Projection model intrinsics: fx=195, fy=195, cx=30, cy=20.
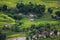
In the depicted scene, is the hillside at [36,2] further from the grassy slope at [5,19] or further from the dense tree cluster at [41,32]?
the dense tree cluster at [41,32]

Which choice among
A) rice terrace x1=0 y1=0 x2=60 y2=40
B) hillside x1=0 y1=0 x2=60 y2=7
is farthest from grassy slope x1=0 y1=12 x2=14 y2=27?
hillside x1=0 y1=0 x2=60 y2=7

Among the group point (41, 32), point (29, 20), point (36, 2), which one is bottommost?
point (41, 32)

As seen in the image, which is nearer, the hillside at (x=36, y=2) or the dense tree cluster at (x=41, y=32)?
the dense tree cluster at (x=41, y=32)

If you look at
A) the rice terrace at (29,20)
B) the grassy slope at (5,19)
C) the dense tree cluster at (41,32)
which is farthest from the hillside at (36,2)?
the dense tree cluster at (41,32)

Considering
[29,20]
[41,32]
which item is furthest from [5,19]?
[41,32]

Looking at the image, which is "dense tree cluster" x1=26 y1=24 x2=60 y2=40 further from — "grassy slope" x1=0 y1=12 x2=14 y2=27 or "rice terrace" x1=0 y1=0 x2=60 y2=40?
"grassy slope" x1=0 y1=12 x2=14 y2=27

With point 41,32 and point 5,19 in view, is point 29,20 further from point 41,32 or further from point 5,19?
point 5,19

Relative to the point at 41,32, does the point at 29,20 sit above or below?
above

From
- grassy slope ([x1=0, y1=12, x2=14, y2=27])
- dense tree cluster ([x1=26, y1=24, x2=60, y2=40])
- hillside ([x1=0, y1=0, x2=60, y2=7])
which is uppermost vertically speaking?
hillside ([x1=0, y1=0, x2=60, y2=7])

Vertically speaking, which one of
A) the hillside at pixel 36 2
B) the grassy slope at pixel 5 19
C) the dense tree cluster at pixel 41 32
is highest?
the hillside at pixel 36 2

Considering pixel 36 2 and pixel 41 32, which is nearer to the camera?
pixel 41 32
